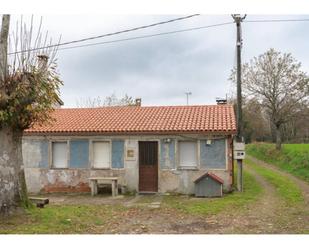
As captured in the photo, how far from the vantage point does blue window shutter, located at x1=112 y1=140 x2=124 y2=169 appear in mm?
15617

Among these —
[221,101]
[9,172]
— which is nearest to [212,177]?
[221,101]

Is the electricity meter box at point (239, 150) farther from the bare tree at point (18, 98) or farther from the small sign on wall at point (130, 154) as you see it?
the bare tree at point (18, 98)

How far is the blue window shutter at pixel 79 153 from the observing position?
15922mm

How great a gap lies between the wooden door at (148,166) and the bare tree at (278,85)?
1670 cm

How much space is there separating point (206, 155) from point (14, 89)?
867 cm

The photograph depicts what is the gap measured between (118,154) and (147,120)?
2056mm

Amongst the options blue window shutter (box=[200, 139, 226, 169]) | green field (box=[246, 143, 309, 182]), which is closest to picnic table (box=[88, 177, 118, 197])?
blue window shutter (box=[200, 139, 226, 169])

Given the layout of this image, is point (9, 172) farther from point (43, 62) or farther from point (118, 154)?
point (118, 154)

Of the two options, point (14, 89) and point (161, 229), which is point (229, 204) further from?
point (14, 89)

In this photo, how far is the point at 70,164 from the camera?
16.0 metres

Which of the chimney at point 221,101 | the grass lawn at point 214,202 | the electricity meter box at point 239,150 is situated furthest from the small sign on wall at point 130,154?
the chimney at point 221,101

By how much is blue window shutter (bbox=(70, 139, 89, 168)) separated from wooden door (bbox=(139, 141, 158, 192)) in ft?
7.85

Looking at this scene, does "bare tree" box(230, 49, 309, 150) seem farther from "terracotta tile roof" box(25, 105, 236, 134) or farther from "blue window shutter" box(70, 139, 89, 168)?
"blue window shutter" box(70, 139, 89, 168)

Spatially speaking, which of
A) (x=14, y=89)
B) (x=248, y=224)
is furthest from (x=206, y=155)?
(x=14, y=89)
